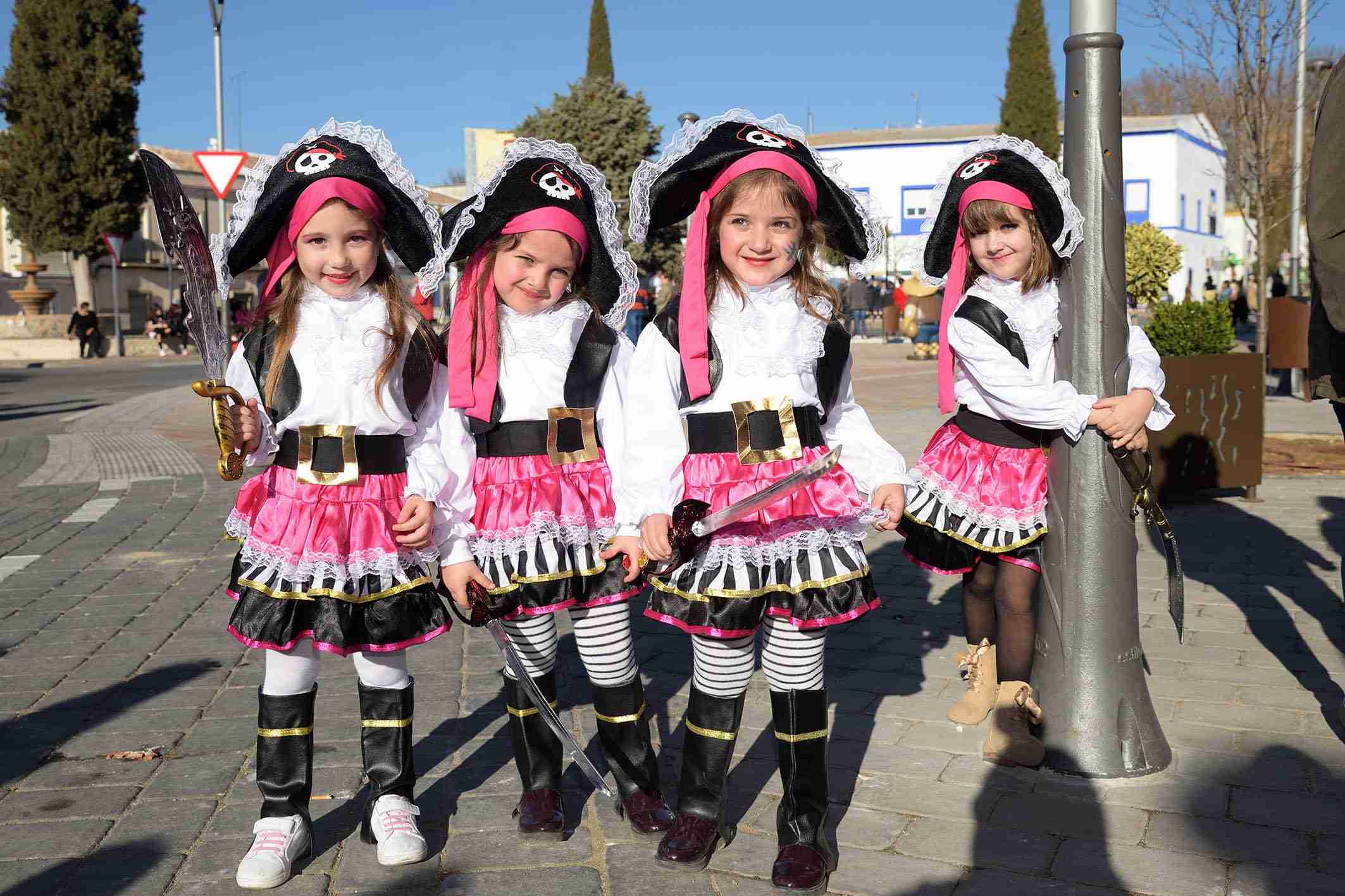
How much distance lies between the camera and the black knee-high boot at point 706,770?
3090mm

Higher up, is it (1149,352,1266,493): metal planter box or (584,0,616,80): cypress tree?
(584,0,616,80): cypress tree

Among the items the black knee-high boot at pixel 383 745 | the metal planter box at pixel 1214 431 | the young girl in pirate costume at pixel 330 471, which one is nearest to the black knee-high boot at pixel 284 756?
the young girl in pirate costume at pixel 330 471

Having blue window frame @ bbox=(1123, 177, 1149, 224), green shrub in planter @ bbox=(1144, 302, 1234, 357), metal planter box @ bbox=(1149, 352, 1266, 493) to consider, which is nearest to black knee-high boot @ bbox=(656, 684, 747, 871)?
metal planter box @ bbox=(1149, 352, 1266, 493)

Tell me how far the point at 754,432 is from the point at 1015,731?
1.41m

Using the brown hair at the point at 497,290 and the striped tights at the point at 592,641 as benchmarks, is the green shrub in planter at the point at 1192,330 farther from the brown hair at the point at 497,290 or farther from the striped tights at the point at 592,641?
the striped tights at the point at 592,641

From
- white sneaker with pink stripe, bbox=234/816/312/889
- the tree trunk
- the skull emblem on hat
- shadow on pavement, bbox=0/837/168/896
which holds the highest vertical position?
the tree trunk

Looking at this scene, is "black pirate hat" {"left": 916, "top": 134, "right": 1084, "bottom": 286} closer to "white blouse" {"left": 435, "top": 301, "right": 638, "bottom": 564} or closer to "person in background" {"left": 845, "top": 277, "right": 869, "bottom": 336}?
"white blouse" {"left": 435, "top": 301, "right": 638, "bottom": 564}

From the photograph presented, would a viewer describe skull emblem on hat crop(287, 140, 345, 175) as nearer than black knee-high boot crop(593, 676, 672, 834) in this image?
Yes

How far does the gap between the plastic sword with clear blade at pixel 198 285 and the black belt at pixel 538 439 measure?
0.64 metres

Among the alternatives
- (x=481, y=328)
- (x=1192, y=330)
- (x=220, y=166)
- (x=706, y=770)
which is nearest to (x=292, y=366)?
(x=481, y=328)

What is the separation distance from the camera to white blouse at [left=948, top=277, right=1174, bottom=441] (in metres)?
3.63

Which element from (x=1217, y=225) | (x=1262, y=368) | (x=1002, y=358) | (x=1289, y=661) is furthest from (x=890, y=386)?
(x=1217, y=225)

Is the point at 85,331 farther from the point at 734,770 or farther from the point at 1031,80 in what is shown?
the point at 1031,80

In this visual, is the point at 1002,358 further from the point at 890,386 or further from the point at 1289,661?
the point at 890,386
